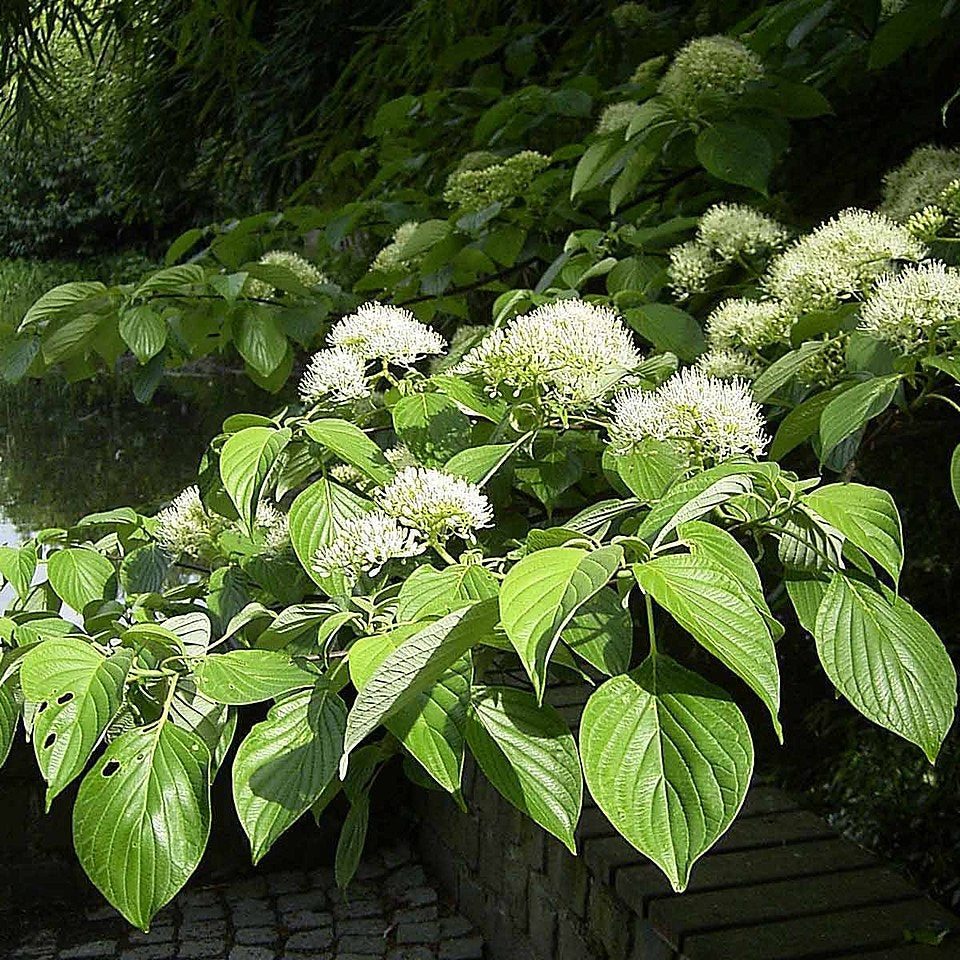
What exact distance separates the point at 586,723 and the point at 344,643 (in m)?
0.50

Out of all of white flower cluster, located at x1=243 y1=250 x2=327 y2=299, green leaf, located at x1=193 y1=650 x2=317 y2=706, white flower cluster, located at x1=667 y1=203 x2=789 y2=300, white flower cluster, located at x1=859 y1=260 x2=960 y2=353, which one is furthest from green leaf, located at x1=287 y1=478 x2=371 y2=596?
white flower cluster, located at x1=243 y1=250 x2=327 y2=299

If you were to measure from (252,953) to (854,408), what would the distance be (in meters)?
1.79

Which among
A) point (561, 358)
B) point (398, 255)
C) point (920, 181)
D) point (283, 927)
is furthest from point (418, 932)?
point (561, 358)

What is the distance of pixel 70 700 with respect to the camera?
0.54 m

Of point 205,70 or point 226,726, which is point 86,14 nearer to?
point 205,70

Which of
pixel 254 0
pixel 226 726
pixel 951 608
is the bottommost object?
pixel 951 608

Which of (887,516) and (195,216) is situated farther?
(195,216)

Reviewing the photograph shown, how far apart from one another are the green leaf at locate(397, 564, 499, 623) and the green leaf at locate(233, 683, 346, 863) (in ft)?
0.17

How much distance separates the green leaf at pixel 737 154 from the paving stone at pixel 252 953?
157 centimetres

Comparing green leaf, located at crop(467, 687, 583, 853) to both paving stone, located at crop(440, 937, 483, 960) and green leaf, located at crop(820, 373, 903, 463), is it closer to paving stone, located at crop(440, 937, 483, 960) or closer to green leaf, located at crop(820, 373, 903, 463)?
green leaf, located at crop(820, 373, 903, 463)

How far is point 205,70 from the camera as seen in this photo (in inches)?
110

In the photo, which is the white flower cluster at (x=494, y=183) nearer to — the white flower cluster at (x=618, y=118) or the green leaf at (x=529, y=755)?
the white flower cluster at (x=618, y=118)

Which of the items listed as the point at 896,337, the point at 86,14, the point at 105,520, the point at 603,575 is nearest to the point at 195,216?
the point at 86,14

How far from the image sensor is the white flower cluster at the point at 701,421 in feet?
2.24
